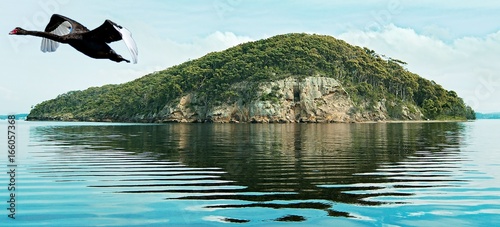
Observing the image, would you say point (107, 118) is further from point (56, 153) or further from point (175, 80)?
point (56, 153)

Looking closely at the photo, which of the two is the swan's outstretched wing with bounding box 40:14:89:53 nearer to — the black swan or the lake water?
the black swan

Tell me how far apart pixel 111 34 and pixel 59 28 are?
4.58 ft

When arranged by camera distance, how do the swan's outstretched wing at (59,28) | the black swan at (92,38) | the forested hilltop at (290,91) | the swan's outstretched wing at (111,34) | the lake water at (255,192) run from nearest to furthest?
the black swan at (92,38) < the swan's outstretched wing at (111,34) < the swan's outstretched wing at (59,28) < the lake water at (255,192) < the forested hilltop at (290,91)

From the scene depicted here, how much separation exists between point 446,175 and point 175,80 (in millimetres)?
144345

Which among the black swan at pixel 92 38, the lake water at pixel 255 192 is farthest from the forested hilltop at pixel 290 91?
the black swan at pixel 92 38

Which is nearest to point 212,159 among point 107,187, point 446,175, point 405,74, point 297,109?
point 107,187

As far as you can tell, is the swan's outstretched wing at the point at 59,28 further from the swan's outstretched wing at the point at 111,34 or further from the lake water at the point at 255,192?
the lake water at the point at 255,192

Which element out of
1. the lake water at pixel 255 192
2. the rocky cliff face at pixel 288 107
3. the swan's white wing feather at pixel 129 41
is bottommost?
the lake water at pixel 255 192

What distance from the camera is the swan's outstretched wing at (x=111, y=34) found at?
15.6ft

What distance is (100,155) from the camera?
30297mm

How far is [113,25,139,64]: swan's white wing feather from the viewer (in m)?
4.23

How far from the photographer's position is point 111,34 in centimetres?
512

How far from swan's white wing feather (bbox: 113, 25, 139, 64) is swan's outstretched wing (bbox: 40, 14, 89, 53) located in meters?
0.51

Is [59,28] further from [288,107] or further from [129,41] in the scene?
[288,107]
